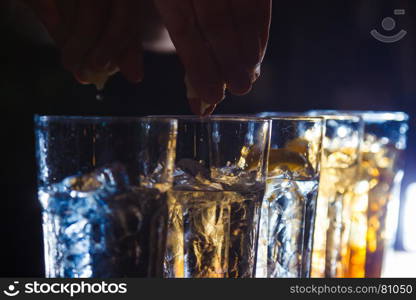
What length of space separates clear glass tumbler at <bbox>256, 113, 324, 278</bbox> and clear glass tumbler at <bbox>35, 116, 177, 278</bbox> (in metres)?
0.13

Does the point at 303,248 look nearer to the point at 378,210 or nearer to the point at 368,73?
the point at 378,210

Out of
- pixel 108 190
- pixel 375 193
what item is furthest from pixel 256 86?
pixel 108 190

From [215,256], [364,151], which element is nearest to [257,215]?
[215,256]

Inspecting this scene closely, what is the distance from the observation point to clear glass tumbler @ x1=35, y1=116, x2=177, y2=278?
1.36 feet

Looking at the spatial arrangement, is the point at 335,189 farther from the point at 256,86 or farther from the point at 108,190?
the point at 256,86

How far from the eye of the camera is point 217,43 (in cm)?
51

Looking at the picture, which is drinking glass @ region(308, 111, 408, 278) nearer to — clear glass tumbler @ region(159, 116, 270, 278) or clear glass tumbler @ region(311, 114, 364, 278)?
clear glass tumbler @ region(311, 114, 364, 278)

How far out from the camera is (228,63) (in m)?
0.50

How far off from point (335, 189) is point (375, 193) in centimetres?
11

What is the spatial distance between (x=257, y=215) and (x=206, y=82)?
0.13 metres

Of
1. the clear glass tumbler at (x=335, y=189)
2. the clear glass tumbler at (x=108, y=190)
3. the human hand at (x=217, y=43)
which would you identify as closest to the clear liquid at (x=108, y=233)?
the clear glass tumbler at (x=108, y=190)

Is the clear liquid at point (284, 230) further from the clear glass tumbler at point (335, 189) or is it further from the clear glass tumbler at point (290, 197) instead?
the clear glass tumbler at point (335, 189)

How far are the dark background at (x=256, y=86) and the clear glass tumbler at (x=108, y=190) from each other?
32 cm

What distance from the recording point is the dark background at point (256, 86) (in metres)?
1.20
